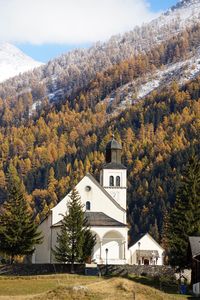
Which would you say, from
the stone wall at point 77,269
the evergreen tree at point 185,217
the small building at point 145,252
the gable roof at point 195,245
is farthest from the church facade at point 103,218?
the gable roof at point 195,245

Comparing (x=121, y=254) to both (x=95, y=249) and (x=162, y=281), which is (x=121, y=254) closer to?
(x=95, y=249)

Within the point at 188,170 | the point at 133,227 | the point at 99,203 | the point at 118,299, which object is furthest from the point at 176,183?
the point at 118,299

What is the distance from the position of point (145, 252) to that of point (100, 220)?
97.0ft

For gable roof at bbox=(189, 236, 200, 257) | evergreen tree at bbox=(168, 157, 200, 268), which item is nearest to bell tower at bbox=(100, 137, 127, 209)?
evergreen tree at bbox=(168, 157, 200, 268)

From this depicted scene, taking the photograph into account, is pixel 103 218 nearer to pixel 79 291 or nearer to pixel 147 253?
pixel 147 253

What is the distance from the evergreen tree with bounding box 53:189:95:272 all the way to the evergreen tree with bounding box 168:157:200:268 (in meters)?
8.47

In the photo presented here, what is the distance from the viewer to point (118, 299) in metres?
48.0

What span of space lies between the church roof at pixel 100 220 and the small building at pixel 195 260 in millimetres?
20993

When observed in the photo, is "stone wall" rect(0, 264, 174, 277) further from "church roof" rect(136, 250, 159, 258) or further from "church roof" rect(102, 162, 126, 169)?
"church roof" rect(136, 250, 159, 258)

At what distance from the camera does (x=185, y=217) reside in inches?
2889

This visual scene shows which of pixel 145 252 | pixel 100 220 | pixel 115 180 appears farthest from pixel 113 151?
pixel 145 252

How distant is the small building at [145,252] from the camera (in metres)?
110

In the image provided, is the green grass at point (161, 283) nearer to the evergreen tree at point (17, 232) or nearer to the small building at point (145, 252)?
the evergreen tree at point (17, 232)

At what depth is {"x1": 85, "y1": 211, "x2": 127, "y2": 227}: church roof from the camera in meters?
86.4
